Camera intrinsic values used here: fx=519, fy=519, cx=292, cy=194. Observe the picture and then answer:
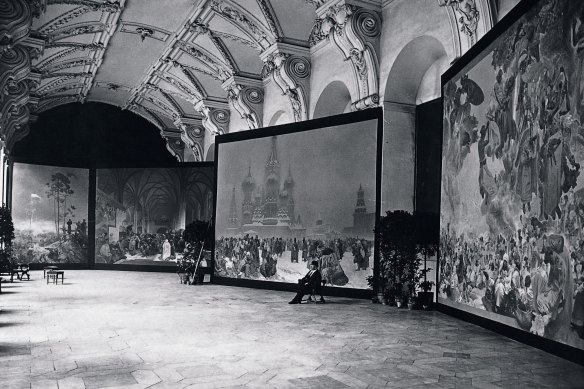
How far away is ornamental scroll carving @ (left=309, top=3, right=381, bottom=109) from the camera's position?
12.5 m

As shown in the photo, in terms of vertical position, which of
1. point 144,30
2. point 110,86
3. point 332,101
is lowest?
point 332,101

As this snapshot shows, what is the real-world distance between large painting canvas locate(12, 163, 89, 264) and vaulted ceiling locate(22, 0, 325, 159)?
11.0 ft

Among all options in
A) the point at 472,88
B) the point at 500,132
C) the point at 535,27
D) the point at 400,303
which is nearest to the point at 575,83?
the point at 535,27

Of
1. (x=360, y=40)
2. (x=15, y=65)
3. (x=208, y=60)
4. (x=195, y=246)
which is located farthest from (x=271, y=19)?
(x=195, y=246)

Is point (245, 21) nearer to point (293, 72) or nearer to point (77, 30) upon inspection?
point (293, 72)

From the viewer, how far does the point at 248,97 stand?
60.8 feet

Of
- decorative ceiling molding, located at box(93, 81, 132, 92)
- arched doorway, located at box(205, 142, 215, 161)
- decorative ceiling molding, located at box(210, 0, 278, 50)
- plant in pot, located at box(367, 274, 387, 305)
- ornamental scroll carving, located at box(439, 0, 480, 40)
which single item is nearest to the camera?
ornamental scroll carving, located at box(439, 0, 480, 40)

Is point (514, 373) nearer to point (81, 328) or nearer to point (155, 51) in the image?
point (81, 328)

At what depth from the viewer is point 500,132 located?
7.69 m

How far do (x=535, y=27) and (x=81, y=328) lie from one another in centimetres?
767

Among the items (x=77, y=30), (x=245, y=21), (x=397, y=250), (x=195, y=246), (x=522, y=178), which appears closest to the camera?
(x=522, y=178)

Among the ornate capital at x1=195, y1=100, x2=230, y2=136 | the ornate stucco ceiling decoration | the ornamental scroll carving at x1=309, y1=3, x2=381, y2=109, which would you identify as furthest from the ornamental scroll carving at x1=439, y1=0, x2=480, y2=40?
the ornate capital at x1=195, y1=100, x2=230, y2=136

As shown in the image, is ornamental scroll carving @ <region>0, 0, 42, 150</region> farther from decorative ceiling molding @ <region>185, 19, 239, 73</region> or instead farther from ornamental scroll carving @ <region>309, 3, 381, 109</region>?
ornamental scroll carving @ <region>309, 3, 381, 109</region>

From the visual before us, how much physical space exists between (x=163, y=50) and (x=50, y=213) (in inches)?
394
